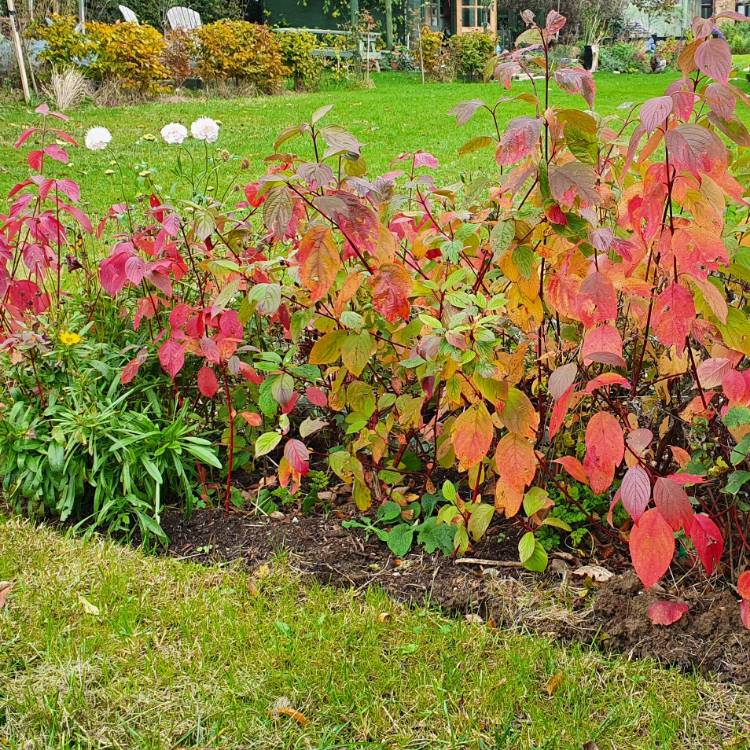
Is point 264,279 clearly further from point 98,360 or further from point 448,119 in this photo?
point 448,119

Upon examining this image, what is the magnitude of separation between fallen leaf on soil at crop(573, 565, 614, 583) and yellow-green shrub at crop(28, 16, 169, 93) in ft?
42.0

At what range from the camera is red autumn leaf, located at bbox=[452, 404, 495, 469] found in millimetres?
1981

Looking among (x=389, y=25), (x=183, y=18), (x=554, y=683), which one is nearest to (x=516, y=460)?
(x=554, y=683)

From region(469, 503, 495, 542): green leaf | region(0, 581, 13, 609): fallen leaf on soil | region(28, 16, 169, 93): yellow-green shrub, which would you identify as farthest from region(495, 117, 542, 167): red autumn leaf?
region(28, 16, 169, 93): yellow-green shrub

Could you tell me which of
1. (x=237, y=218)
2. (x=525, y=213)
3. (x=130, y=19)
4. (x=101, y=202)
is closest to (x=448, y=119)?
(x=101, y=202)

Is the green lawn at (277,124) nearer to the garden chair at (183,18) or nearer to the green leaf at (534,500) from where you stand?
the garden chair at (183,18)

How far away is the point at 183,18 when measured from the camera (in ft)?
56.8

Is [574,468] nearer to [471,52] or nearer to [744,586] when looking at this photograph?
[744,586]

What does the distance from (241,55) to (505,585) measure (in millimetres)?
13790

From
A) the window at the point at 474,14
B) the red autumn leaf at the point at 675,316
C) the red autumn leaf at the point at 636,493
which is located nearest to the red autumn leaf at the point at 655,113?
the red autumn leaf at the point at 675,316

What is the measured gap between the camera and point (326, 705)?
6.06 feet

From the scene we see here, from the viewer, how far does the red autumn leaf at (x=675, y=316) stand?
5.58 feet

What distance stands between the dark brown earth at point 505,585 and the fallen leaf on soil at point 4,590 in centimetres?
42

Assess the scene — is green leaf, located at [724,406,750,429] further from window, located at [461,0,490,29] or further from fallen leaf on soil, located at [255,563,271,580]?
window, located at [461,0,490,29]
